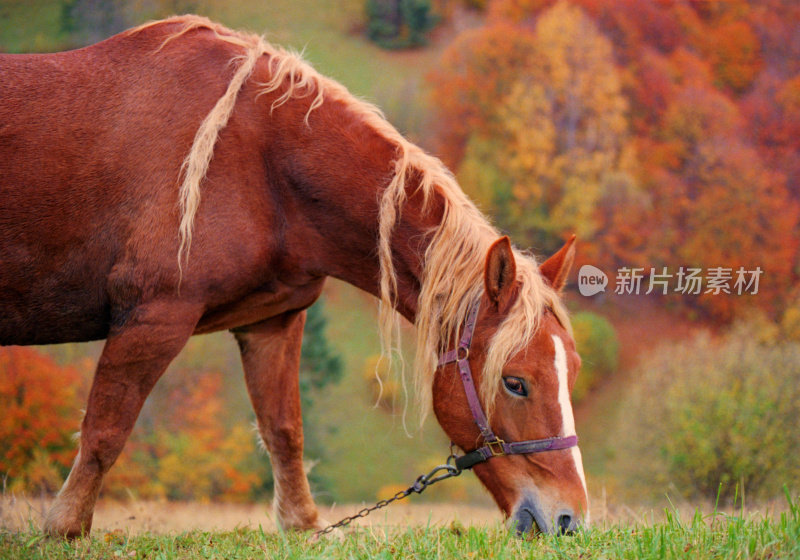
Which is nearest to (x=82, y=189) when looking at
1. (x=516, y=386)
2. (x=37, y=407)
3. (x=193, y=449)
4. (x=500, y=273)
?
(x=500, y=273)

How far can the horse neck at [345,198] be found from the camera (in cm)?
370

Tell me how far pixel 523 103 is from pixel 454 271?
32.3m

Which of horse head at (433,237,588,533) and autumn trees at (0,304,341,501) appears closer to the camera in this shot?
horse head at (433,237,588,533)

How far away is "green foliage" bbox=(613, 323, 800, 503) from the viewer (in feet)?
58.9

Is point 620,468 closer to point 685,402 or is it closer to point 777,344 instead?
point 685,402

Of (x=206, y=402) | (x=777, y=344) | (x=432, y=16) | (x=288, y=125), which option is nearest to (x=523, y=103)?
(x=432, y=16)

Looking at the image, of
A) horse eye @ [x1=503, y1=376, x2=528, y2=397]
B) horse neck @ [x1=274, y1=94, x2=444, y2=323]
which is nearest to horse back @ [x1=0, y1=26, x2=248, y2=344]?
horse neck @ [x1=274, y1=94, x2=444, y2=323]

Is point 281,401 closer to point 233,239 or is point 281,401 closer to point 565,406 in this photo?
point 233,239

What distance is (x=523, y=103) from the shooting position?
112 feet

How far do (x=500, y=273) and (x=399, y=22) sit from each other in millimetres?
32760

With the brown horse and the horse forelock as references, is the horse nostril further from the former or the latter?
the horse forelock

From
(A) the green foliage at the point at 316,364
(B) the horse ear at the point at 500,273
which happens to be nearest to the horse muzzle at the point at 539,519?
(B) the horse ear at the point at 500,273

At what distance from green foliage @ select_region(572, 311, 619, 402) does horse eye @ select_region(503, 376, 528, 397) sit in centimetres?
2560

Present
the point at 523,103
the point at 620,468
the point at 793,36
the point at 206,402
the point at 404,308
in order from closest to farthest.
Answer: the point at 404,308
the point at 620,468
the point at 206,402
the point at 793,36
the point at 523,103
